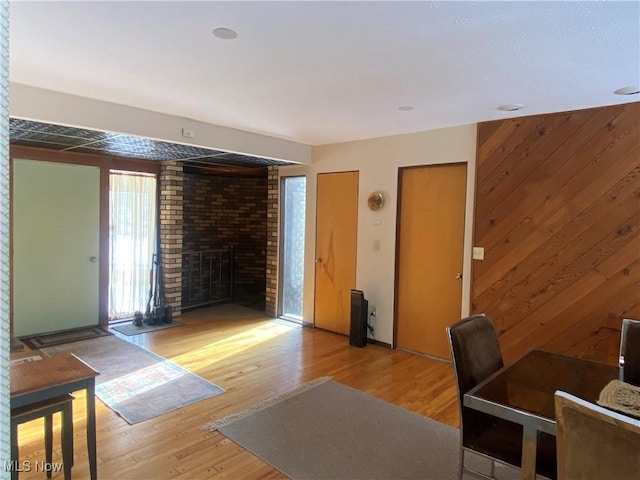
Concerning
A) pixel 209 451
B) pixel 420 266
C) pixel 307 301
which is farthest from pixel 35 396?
pixel 307 301

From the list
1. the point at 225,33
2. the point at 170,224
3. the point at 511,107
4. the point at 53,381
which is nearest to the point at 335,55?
the point at 225,33

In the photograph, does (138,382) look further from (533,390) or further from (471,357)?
(533,390)

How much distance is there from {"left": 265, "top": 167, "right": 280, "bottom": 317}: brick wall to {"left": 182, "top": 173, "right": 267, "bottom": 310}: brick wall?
0.82 m

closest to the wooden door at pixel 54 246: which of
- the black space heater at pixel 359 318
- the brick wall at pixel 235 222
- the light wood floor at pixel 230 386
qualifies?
the light wood floor at pixel 230 386

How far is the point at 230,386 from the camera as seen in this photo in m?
3.39

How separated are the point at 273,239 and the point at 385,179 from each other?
1999 millimetres

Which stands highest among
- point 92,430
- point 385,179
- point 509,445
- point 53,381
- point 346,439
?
point 385,179

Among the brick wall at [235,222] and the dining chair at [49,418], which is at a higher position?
the brick wall at [235,222]

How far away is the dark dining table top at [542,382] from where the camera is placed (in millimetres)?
1592

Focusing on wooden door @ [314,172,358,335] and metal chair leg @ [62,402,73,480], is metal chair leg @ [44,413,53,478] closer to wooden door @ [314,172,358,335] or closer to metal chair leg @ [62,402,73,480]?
metal chair leg @ [62,402,73,480]

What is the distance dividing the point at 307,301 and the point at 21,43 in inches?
158

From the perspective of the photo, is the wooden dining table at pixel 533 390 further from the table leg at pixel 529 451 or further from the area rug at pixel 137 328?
the area rug at pixel 137 328

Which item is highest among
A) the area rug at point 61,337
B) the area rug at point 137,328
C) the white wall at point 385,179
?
the white wall at point 385,179

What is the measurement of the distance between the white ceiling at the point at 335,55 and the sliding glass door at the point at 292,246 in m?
2.09
